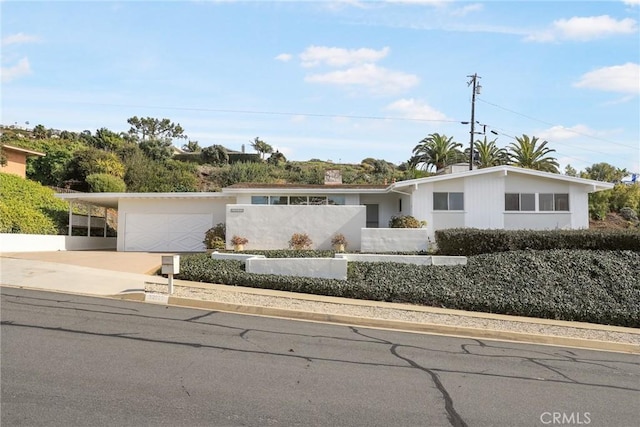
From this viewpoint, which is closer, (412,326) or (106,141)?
(412,326)

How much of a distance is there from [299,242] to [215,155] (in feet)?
133

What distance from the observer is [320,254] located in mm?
20938

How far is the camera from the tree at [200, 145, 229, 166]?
201 feet

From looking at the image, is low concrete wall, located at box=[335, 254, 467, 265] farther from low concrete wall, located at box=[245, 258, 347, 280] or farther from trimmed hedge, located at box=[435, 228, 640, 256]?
low concrete wall, located at box=[245, 258, 347, 280]

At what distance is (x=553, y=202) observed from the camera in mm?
23984

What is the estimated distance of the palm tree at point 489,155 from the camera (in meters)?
47.0

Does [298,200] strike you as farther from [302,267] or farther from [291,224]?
[302,267]

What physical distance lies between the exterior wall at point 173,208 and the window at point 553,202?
1459 cm

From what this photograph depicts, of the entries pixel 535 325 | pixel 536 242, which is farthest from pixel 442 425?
pixel 536 242

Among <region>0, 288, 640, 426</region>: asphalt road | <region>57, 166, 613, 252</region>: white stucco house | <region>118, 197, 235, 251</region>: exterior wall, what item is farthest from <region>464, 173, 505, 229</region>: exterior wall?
<region>0, 288, 640, 426</region>: asphalt road

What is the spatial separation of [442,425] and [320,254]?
15.3 m

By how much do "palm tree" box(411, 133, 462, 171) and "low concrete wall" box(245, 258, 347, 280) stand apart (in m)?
35.4

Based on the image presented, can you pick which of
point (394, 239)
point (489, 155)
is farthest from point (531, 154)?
point (394, 239)

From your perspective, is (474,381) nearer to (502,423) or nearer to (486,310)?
(502,423)
